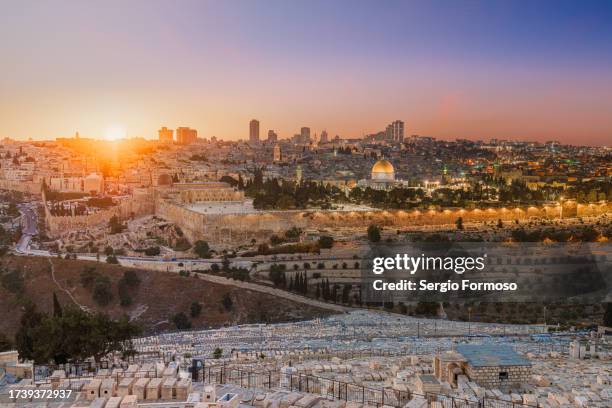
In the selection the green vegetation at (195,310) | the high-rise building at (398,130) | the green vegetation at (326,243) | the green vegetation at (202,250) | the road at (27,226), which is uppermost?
the high-rise building at (398,130)

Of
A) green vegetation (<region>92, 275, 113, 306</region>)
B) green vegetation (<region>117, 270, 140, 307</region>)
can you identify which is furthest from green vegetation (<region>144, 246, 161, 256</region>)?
green vegetation (<region>92, 275, 113, 306</region>)

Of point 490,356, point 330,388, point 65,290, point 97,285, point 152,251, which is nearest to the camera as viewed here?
point 330,388

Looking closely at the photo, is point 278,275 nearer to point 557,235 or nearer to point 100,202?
point 557,235

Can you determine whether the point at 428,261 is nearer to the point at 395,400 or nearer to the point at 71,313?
the point at 71,313

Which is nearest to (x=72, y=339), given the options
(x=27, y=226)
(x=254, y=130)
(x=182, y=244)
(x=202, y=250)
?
(x=202, y=250)

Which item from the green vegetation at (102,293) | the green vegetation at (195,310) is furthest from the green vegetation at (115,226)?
the green vegetation at (195,310)

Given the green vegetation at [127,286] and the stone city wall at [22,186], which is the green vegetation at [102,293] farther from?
the stone city wall at [22,186]
